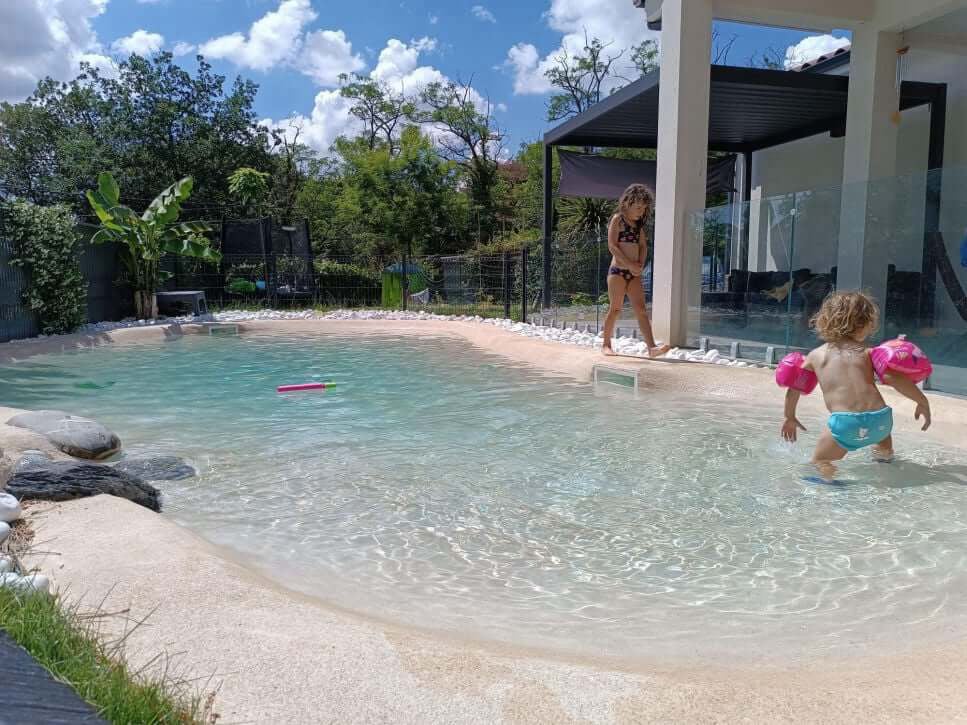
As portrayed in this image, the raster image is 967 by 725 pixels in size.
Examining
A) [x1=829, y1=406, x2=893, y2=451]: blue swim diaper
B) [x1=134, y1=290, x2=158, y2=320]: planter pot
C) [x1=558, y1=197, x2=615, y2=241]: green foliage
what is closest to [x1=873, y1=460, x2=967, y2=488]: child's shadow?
[x1=829, y1=406, x2=893, y2=451]: blue swim diaper

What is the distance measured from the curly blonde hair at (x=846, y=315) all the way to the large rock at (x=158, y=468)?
433 centimetres

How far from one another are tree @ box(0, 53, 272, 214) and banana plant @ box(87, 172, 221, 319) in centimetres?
811

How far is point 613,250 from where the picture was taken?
29.5 ft

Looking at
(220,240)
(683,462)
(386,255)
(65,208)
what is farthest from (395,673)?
(386,255)

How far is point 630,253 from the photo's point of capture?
356 inches

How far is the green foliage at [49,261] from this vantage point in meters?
12.7

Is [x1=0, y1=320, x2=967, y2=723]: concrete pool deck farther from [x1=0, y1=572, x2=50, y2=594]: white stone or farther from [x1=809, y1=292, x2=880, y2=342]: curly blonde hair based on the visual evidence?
[x1=809, y1=292, x2=880, y2=342]: curly blonde hair

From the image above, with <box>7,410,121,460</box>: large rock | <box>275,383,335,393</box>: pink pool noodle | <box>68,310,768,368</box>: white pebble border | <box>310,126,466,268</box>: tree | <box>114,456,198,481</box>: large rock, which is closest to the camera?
<box>114,456,198,481</box>: large rock

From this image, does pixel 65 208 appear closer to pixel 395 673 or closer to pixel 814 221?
pixel 814 221

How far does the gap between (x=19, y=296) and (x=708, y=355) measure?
37.7 ft

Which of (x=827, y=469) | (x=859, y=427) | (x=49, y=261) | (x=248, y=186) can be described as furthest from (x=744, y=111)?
(x=248, y=186)

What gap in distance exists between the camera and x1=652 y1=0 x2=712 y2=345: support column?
925 centimetres

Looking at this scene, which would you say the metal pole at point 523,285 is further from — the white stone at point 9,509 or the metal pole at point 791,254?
the white stone at point 9,509

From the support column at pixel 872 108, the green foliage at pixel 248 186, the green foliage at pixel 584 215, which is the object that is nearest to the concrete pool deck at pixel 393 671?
the support column at pixel 872 108
